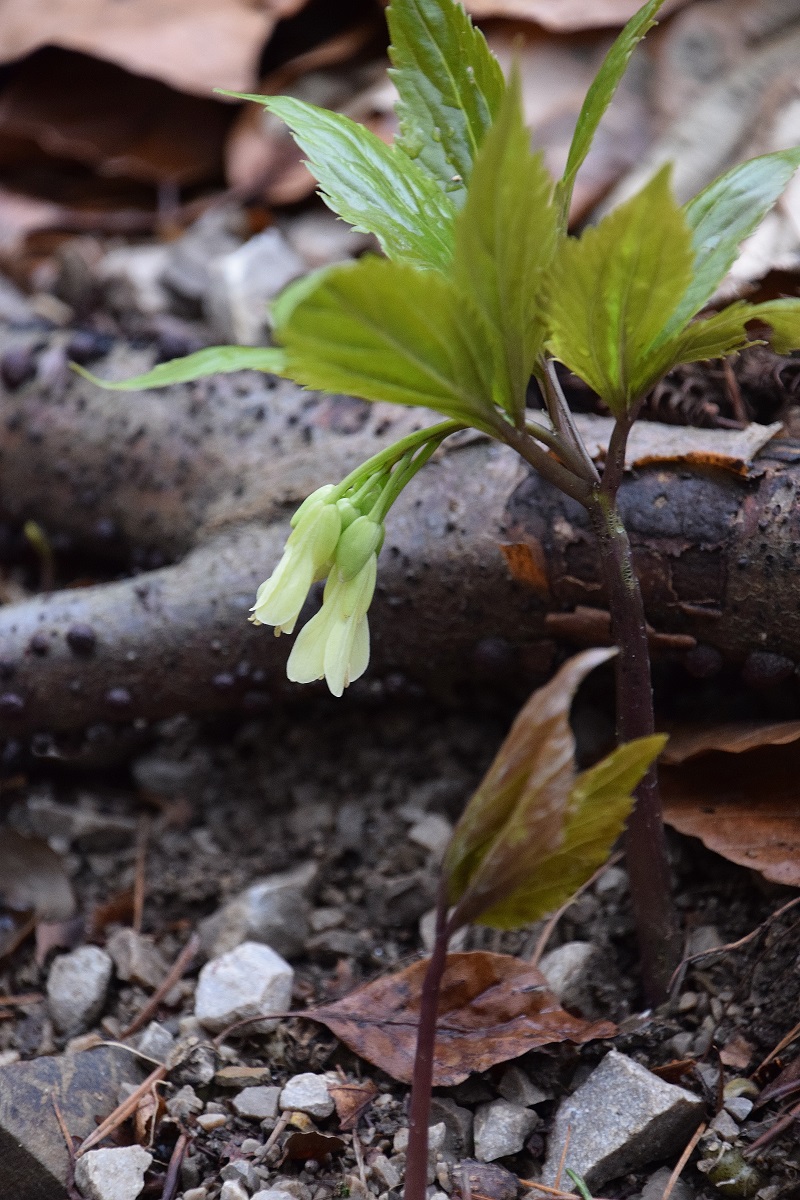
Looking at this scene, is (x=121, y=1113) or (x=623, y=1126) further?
(x=121, y=1113)

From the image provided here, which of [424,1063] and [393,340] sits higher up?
[393,340]

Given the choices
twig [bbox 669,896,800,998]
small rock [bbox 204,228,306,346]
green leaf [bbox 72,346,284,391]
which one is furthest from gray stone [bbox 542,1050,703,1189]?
small rock [bbox 204,228,306,346]

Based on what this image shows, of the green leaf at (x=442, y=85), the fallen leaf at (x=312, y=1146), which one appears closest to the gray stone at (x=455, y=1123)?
the fallen leaf at (x=312, y=1146)

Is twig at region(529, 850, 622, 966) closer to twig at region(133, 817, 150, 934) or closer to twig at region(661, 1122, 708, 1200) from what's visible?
twig at region(661, 1122, 708, 1200)

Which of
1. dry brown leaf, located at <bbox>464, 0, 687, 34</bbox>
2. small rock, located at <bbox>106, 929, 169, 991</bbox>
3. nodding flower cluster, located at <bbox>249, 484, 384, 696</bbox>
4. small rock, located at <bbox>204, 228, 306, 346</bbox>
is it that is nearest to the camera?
nodding flower cluster, located at <bbox>249, 484, 384, 696</bbox>

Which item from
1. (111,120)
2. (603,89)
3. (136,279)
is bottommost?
(136,279)

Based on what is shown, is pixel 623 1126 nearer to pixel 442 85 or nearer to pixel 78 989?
pixel 78 989

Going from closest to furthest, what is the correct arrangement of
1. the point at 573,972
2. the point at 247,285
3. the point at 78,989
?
the point at 573,972 < the point at 78,989 < the point at 247,285

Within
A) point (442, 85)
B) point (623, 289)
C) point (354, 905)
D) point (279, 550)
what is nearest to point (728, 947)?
point (354, 905)
